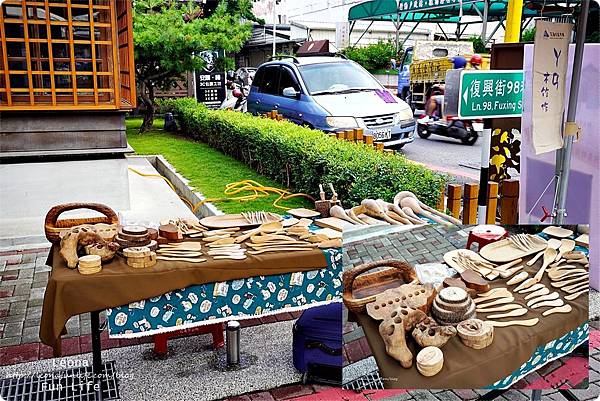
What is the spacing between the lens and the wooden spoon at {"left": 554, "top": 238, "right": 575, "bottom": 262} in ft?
5.66

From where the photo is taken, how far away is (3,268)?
163 inches

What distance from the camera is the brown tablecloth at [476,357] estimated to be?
158 cm

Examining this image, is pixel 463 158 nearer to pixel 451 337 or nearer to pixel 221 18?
pixel 221 18

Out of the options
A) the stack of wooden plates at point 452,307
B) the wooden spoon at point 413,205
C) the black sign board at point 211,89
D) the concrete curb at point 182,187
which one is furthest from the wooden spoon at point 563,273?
the black sign board at point 211,89

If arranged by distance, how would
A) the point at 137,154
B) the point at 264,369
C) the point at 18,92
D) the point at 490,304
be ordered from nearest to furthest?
the point at 490,304 < the point at 264,369 < the point at 18,92 < the point at 137,154

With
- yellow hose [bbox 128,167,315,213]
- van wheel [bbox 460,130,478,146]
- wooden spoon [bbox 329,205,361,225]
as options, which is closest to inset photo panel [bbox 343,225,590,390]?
wooden spoon [bbox 329,205,361,225]

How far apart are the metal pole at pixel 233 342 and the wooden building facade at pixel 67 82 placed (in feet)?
9.13

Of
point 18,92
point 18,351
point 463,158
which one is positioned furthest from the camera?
point 463,158

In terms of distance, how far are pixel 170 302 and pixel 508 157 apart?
2.26 meters

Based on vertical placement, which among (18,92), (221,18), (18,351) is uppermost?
(221,18)

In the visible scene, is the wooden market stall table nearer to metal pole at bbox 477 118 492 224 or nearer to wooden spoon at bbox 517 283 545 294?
metal pole at bbox 477 118 492 224

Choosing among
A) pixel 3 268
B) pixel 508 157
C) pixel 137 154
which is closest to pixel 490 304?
pixel 508 157

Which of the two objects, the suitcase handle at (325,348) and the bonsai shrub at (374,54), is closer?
the suitcase handle at (325,348)

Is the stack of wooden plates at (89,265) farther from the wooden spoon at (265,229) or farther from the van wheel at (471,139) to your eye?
the van wheel at (471,139)
